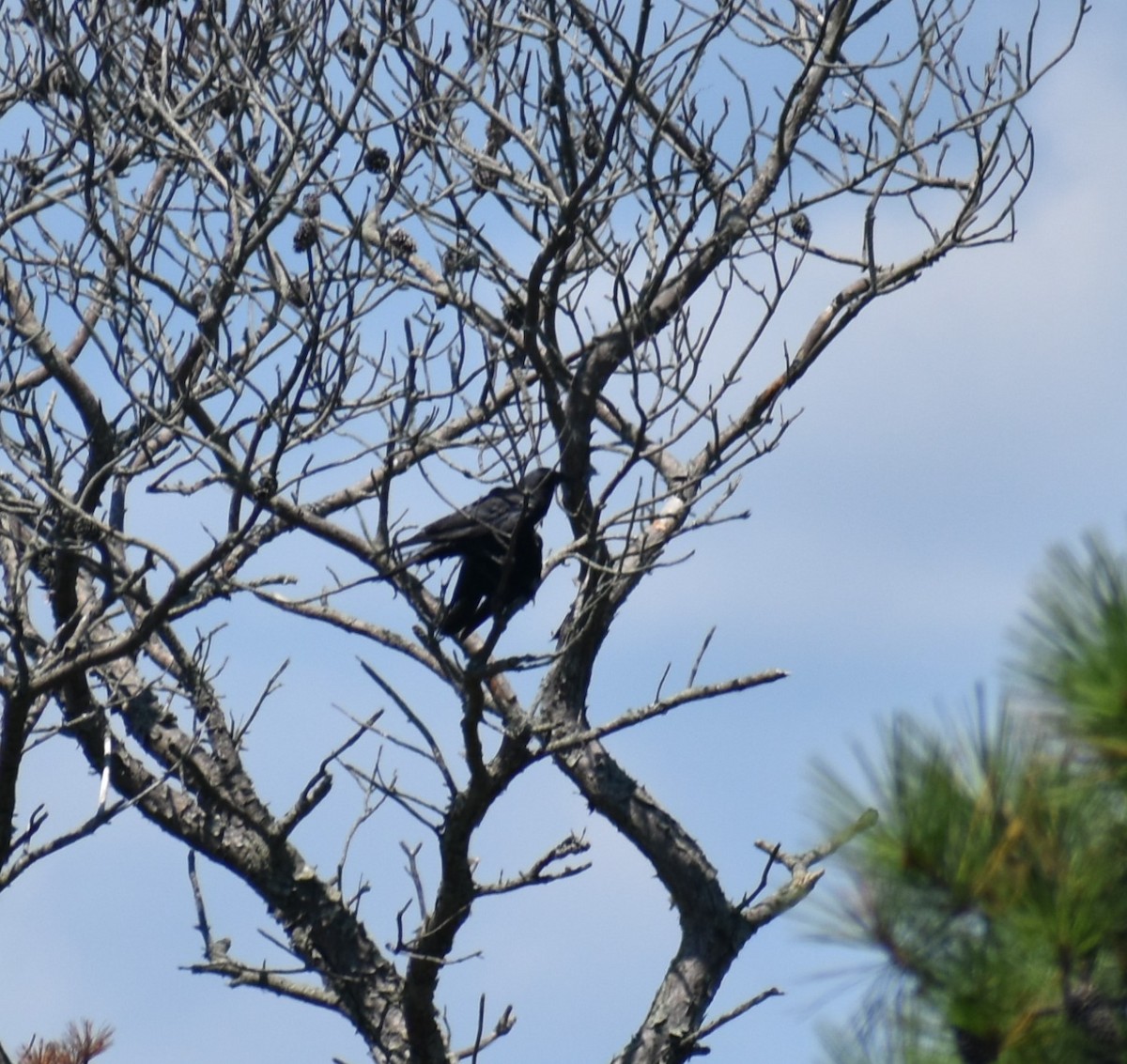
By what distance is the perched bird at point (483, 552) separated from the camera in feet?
18.9

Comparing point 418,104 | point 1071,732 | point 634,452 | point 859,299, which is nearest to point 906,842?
point 1071,732

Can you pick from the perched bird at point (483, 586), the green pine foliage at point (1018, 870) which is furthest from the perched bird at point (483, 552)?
the green pine foliage at point (1018, 870)

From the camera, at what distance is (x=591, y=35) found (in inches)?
223

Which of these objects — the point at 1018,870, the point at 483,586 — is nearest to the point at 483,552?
the point at 483,586

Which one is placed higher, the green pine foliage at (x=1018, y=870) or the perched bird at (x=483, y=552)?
the perched bird at (x=483, y=552)

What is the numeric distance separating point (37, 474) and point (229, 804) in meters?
2.24

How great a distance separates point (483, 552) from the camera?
19.4 feet

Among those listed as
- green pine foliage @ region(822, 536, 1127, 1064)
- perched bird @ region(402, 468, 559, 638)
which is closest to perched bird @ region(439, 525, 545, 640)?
perched bird @ region(402, 468, 559, 638)

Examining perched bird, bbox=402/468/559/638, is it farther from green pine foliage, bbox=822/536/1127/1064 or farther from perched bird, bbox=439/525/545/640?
green pine foliage, bbox=822/536/1127/1064

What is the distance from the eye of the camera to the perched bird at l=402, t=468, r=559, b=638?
575cm

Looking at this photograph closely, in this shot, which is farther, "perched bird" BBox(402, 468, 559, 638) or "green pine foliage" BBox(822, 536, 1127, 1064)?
"perched bird" BBox(402, 468, 559, 638)

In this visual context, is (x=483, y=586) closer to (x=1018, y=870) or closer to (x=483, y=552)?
(x=483, y=552)

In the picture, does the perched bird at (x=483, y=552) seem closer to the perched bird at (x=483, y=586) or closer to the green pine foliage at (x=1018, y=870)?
the perched bird at (x=483, y=586)

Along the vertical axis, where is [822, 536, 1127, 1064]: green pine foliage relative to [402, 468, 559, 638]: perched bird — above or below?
below
